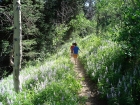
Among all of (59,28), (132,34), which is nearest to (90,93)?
(132,34)

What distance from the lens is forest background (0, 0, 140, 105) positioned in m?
6.88

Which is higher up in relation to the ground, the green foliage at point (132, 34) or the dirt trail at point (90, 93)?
the green foliage at point (132, 34)

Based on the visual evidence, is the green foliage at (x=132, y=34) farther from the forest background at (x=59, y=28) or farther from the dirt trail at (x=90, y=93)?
the dirt trail at (x=90, y=93)

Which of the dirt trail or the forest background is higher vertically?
the forest background

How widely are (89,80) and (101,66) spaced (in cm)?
92

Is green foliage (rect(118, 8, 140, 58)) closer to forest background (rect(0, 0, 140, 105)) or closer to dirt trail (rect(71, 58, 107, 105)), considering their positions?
forest background (rect(0, 0, 140, 105))

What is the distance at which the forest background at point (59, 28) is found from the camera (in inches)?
271

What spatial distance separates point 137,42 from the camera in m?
6.21

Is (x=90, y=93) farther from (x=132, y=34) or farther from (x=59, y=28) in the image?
(x=59, y=28)

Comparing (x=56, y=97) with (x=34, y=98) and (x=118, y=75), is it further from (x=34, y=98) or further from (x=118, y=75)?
(x=118, y=75)

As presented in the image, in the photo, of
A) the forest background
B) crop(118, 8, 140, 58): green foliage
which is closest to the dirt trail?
the forest background

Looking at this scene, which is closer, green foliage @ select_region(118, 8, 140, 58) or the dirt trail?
green foliage @ select_region(118, 8, 140, 58)

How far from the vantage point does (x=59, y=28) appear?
17.8 m

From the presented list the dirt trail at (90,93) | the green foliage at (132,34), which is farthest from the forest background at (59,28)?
the dirt trail at (90,93)
